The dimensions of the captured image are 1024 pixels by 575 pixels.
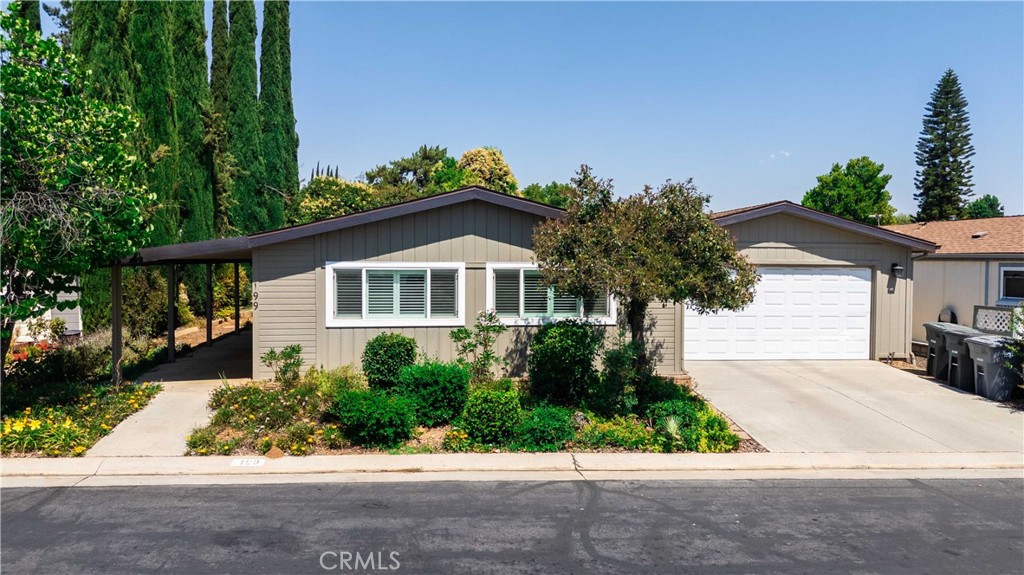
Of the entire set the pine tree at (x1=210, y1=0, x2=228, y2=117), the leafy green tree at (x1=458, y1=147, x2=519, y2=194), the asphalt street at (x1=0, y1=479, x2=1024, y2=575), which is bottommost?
the asphalt street at (x1=0, y1=479, x2=1024, y2=575)

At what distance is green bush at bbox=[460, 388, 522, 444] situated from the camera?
9367 millimetres

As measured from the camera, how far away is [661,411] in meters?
9.88

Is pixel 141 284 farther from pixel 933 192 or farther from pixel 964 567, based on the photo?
pixel 933 192

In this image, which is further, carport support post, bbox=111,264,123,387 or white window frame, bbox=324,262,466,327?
white window frame, bbox=324,262,466,327

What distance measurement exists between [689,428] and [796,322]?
745 centimetres

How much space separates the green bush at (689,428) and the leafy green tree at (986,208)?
5470 centimetres

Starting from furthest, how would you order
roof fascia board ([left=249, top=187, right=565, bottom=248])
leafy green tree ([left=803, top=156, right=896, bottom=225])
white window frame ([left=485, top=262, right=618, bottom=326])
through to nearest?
leafy green tree ([left=803, top=156, right=896, bottom=225]) < white window frame ([left=485, top=262, right=618, bottom=326]) < roof fascia board ([left=249, top=187, right=565, bottom=248])

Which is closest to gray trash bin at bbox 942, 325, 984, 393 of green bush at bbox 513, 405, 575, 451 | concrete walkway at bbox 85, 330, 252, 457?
green bush at bbox 513, 405, 575, 451

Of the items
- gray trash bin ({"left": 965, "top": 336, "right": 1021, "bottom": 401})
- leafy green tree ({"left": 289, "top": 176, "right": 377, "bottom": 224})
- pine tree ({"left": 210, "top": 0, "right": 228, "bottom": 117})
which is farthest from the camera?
pine tree ({"left": 210, "top": 0, "right": 228, "bottom": 117})

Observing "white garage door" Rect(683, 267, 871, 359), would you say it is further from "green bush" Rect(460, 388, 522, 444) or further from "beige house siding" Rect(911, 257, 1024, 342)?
"green bush" Rect(460, 388, 522, 444)

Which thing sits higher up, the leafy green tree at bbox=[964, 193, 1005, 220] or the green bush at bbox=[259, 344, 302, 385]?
the leafy green tree at bbox=[964, 193, 1005, 220]

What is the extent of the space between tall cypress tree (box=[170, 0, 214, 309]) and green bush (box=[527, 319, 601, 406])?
1601 cm

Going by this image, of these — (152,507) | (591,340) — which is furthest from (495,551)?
(591,340)

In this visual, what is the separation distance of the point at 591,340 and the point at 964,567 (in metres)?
6.19
